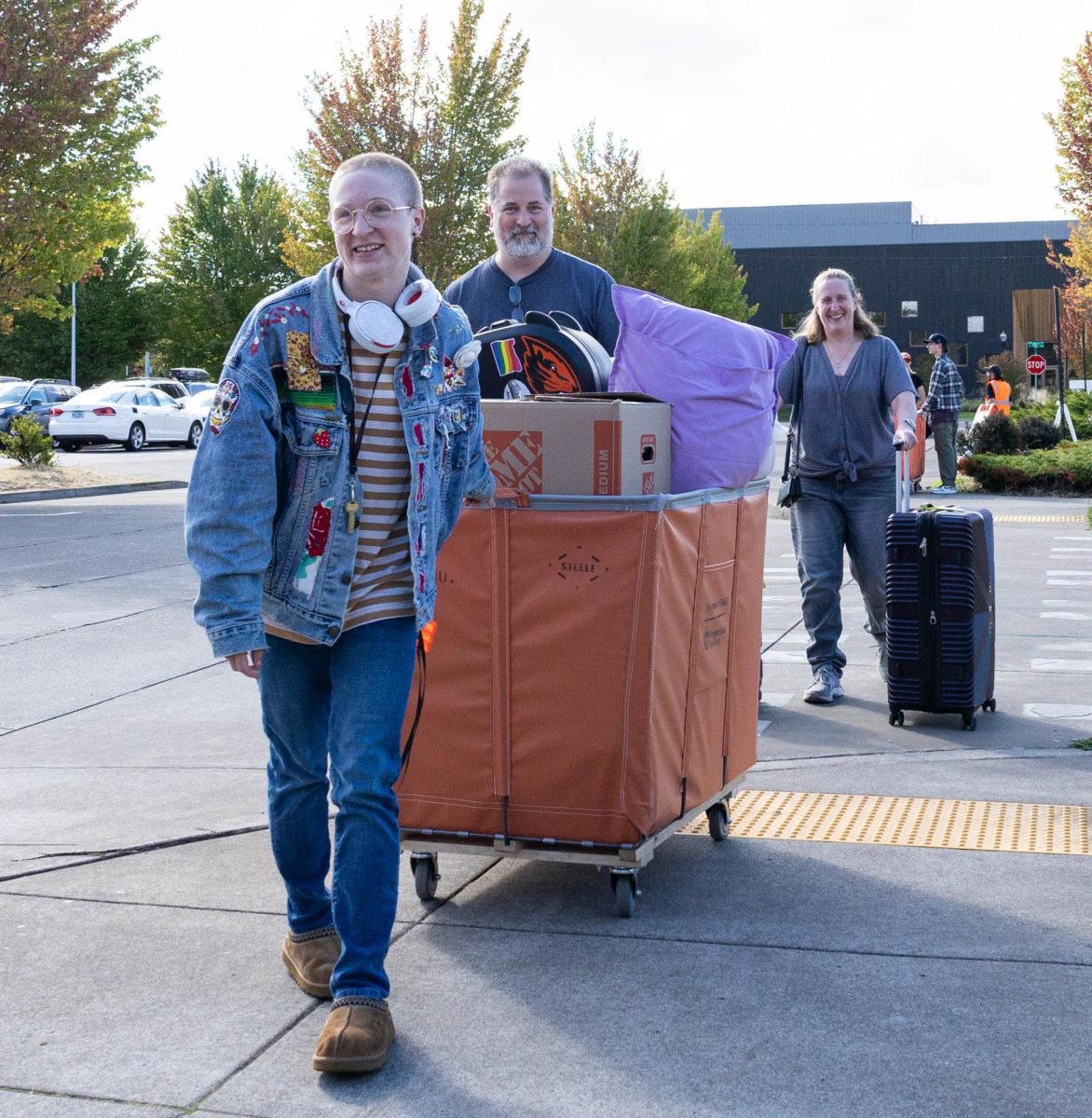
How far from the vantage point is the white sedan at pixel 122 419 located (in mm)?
34719

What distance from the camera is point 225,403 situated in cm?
338

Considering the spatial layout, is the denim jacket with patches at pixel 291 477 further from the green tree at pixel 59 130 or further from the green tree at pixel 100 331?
the green tree at pixel 100 331

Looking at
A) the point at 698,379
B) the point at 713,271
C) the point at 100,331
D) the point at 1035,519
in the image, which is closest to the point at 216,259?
the point at 100,331

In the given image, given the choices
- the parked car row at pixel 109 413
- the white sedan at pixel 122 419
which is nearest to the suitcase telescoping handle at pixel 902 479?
the parked car row at pixel 109 413

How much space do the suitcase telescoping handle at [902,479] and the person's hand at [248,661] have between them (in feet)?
13.8

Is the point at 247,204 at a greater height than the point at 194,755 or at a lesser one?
greater

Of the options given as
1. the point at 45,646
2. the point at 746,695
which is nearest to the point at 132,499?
the point at 45,646

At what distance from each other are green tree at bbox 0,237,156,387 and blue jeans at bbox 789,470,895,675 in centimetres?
5741

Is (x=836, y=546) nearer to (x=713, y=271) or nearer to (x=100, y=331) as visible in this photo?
(x=713, y=271)

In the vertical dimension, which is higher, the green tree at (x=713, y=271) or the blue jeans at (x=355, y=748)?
the green tree at (x=713, y=271)

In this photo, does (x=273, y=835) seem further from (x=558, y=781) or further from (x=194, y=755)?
(x=194, y=755)

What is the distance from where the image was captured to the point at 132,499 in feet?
69.9

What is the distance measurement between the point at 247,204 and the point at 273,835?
59.7 meters

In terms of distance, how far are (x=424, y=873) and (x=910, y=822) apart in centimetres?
176
